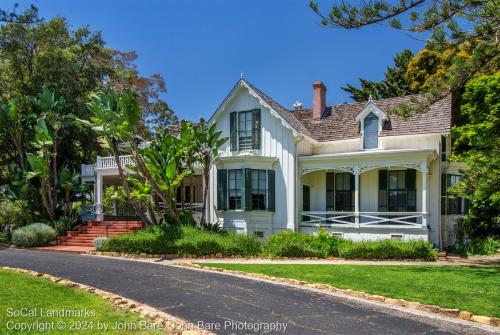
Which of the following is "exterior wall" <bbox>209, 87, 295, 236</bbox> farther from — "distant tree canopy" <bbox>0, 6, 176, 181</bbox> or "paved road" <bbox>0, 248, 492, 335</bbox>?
"distant tree canopy" <bbox>0, 6, 176, 181</bbox>

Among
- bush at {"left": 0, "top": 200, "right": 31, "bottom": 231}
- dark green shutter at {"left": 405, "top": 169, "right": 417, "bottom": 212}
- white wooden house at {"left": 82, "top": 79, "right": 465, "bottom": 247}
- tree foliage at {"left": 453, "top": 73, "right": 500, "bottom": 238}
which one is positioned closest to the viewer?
tree foliage at {"left": 453, "top": 73, "right": 500, "bottom": 238}

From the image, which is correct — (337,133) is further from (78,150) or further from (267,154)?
(78,150)

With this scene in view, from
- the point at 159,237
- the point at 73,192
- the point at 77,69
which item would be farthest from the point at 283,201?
the point at 77,69

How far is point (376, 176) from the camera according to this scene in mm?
19828

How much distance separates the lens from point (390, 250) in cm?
1565

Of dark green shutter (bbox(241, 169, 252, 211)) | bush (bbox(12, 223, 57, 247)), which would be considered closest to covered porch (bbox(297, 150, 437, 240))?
dark green shutter (bbox(241, 169, 252, 211))

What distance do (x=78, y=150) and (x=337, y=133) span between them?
60.6 feet

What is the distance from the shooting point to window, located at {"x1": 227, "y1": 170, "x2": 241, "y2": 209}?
66.1 ft

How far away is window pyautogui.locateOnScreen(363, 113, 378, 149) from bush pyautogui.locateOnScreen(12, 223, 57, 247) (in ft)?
52.8

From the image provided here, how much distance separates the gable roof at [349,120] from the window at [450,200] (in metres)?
2.56

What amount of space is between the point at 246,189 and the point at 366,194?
581 cm

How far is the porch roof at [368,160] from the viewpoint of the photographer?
17.3 metres

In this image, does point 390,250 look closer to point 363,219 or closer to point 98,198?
point 363,219

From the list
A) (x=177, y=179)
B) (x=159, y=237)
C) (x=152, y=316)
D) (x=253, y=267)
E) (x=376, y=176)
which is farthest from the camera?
(x=376, y=176)
